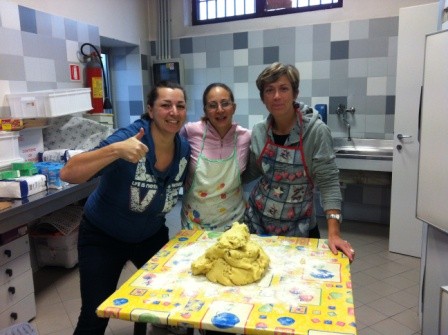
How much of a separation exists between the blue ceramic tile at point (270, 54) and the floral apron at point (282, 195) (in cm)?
252

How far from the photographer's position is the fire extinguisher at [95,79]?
335 centimetres

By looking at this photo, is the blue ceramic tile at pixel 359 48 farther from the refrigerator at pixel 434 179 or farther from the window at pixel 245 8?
the refrigerator at pixel 434 179

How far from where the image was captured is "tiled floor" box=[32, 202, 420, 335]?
2.22m

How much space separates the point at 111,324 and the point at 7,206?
92 centimetres

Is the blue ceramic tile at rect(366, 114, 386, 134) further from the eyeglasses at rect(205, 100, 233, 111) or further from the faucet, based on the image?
the eyeglasses at rect(205, 100, 233, 111)

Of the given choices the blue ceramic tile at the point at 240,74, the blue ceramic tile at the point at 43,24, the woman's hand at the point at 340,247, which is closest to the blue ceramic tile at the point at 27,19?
the blue ceramic tile at the point at 43,24

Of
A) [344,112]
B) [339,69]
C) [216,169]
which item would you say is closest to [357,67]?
[339,69]

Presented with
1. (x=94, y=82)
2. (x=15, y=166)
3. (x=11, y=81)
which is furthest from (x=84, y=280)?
(x=94, y=82)

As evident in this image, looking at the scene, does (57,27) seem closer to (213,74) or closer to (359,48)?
(213,74)

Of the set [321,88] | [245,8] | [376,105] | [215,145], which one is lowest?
[215,145]

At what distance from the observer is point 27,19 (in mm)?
2736

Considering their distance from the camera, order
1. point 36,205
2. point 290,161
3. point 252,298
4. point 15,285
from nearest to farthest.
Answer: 1. point 252,298
2. point 290,161
3. point 36,205
4. point 15,285

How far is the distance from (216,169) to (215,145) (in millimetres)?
122

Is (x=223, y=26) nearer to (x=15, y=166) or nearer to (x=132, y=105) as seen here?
(x=132, y=105)
